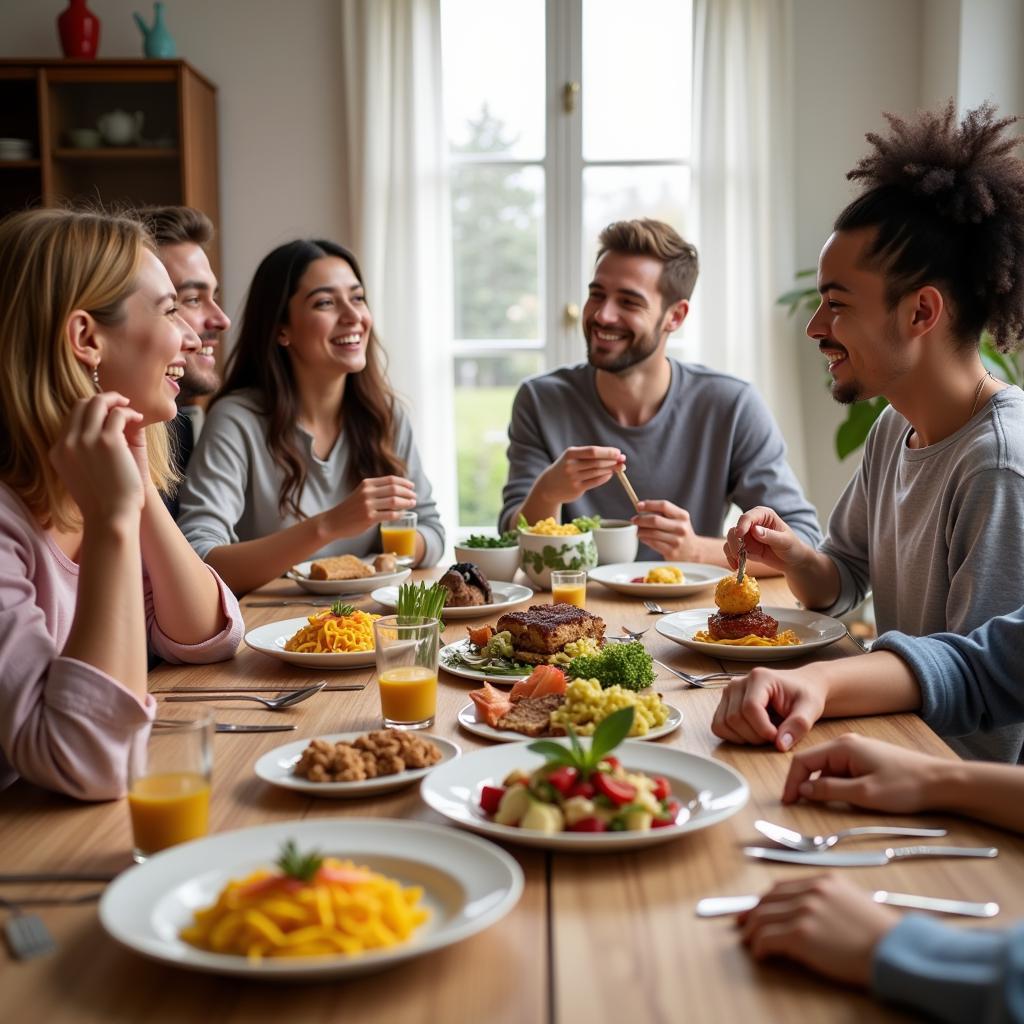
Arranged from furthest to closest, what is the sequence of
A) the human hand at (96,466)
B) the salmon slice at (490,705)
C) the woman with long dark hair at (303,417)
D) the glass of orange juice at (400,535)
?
the woman with long dark hair at (303,417), the glass of orange juice at (400,535), the salmon slice at (490,705), the human hand at (96,466)

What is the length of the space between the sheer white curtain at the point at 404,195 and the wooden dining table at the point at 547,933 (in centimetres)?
354

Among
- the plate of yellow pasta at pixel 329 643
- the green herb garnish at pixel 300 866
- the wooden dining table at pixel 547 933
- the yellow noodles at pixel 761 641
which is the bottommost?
the wooden dining table at pixel 547 933

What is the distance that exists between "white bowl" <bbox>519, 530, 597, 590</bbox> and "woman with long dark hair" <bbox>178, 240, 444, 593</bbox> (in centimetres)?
53

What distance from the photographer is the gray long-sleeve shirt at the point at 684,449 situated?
3.22 metres

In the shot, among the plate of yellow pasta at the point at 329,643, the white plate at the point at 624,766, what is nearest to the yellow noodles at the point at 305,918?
the white plate at the point at 624,766

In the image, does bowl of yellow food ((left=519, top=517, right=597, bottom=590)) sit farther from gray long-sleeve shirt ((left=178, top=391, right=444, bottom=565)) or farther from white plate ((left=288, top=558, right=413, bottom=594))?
gray long-sleeve shirt ((left=178, top=391, right=444, bottom=565))

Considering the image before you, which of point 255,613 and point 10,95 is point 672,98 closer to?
point 10,95

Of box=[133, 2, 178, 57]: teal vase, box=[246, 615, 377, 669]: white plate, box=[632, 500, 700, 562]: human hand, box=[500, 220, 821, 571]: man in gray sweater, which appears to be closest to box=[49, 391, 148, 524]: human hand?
box=[246, 615, 377, 669]: white plate

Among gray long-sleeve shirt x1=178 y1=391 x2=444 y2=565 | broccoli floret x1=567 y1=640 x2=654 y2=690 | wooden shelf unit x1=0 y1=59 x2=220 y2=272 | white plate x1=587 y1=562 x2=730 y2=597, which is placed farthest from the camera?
wooden shelf unit x1=0 y1=59 x2=220 y2=272

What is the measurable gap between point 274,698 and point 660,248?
7.05 ft

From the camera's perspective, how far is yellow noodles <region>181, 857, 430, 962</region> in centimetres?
84

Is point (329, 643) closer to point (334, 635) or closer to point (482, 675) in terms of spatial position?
point (334, 635)

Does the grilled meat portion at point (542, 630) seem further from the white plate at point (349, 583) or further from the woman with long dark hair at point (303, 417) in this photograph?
the woman with long dark hair at point (303, 417)

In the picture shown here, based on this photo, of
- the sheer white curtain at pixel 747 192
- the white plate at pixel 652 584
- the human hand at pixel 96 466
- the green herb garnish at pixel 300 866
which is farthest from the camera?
the sheer white curtain at pixel 747 192
